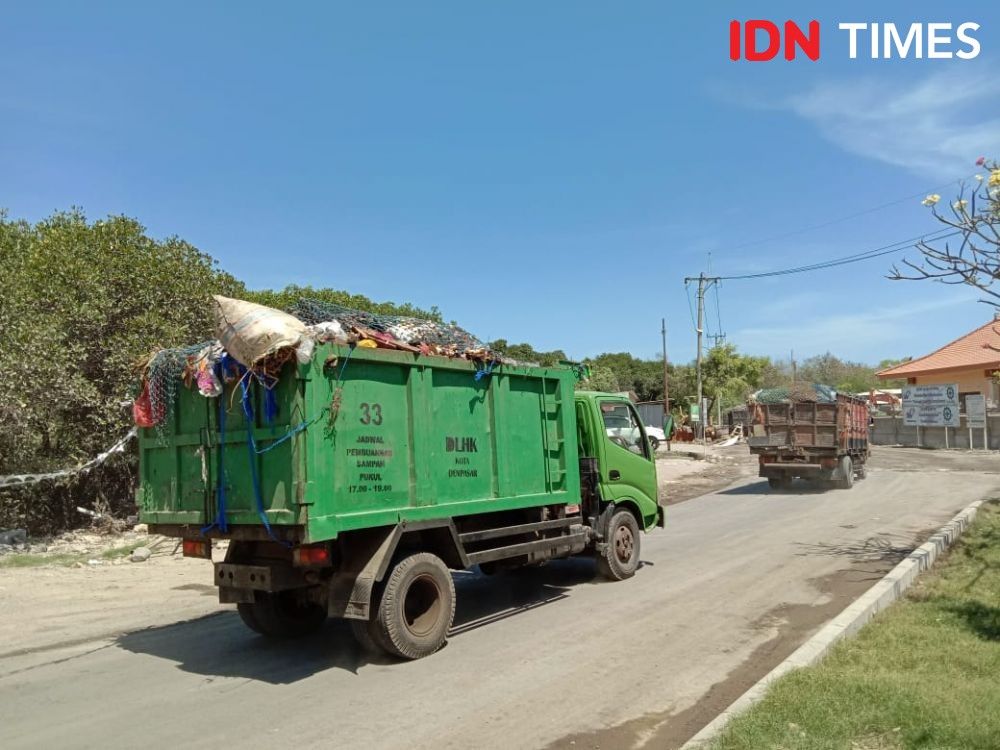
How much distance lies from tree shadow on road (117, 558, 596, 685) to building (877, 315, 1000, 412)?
32.4 m

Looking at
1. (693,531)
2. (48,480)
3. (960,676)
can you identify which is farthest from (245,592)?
(48,480)

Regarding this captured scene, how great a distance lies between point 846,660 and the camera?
5875mm

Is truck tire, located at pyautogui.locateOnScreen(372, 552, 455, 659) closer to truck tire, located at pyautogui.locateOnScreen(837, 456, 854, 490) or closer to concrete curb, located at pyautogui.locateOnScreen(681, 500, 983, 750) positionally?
concrete curb, located at pyautogui.locateOnScreen(681, 500, 983, 750)

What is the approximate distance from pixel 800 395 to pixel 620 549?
13445mm

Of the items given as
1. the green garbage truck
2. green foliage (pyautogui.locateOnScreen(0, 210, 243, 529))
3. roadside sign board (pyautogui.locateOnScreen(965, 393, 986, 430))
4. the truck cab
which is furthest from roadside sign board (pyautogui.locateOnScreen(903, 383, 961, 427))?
the green garbage truck

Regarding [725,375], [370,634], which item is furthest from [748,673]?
[725,375]

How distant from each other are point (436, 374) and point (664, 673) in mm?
3159

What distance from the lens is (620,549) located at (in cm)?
979

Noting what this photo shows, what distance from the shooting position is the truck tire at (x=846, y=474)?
19.9m

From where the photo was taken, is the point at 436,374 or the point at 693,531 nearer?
the point at 436,374

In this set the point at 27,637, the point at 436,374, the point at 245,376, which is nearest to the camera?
the point at 245,376

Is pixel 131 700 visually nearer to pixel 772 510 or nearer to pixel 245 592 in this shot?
pixel 245 592

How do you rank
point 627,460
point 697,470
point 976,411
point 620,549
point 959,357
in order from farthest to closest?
point 959,357, point 976,411, point 697,470, point 627,460, point 620,549

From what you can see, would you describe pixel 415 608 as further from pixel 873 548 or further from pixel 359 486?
pixel 873 548
